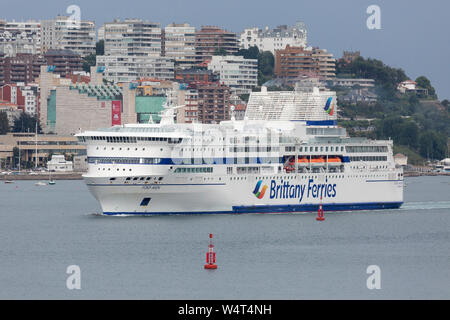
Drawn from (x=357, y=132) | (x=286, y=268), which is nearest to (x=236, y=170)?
(x=286, y=268)

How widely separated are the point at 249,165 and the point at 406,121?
105349 millimetres

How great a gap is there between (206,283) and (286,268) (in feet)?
15.7

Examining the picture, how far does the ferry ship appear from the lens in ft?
199

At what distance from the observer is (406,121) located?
549ft

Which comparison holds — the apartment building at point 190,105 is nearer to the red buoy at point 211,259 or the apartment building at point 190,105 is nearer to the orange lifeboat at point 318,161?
the orange lifeboat at point 318,161

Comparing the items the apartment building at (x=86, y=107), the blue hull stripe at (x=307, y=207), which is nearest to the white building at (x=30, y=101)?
the apartment building at (x=86, y=107)

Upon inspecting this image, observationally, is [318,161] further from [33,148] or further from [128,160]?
[33,148]

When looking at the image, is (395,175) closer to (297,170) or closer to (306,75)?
(297,170)

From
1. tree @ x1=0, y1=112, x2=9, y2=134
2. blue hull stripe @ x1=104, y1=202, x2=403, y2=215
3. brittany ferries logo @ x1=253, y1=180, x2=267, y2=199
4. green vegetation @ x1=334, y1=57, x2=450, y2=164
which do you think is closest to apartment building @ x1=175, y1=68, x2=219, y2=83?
green vegetation @ x1=334, y1=57, x2=450, y2=164

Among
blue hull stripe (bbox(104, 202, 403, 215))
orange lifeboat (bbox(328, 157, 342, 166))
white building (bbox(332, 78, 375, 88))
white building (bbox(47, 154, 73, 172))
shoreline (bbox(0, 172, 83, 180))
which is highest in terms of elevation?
white building (bbox(332, 78, 375, 88))

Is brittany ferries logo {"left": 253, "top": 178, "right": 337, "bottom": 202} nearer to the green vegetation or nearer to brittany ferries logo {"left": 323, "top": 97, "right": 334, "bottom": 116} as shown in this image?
brittany ferries logo {"left": 323, "top": 97, "right": 334, "bottom": 116}

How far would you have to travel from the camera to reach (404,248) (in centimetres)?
5278

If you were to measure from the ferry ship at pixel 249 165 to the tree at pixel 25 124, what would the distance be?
95.1 meters

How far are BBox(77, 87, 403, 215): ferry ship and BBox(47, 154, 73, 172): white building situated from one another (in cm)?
7087
